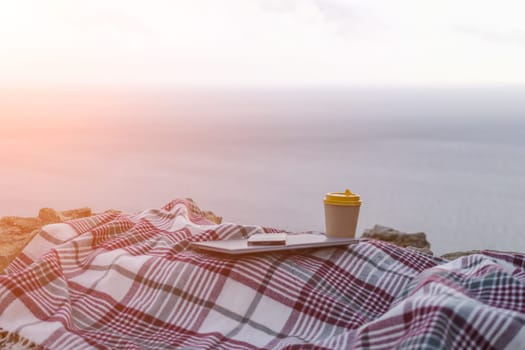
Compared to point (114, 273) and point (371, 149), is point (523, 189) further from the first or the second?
point (114, 273)

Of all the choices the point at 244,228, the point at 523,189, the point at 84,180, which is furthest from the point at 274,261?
the point at 523,189

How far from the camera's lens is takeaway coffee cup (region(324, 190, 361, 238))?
5.91 feet

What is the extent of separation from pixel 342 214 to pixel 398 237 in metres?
1.35

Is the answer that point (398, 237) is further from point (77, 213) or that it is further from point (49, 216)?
point (49, 216)

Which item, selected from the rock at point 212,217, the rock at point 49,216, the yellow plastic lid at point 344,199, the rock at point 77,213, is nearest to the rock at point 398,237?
the rock at point 212,217

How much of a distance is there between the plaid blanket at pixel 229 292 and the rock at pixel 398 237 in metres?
1.16

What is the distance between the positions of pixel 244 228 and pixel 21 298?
2.36ft

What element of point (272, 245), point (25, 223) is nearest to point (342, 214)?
point (272, 245)

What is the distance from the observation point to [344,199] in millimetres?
1811

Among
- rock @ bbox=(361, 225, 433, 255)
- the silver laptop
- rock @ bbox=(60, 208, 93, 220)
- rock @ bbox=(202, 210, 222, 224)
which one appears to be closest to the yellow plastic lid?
the silver laptop

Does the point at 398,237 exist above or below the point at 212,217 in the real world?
below

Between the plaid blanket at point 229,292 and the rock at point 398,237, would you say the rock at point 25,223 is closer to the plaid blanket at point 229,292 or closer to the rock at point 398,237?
the plaid blanket at point 229,292

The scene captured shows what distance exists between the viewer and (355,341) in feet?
4.00

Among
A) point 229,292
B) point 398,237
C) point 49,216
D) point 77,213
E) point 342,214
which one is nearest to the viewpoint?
point 229,292
